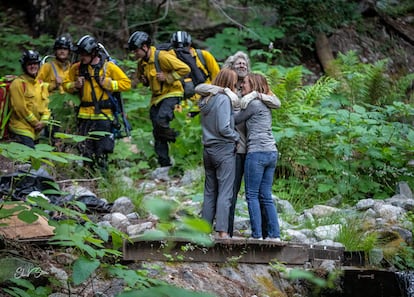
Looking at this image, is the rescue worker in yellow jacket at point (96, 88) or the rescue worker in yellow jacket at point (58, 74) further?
the rescue worker in yellow jacket at point (58, 74)

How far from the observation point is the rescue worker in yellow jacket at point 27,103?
27.2ft

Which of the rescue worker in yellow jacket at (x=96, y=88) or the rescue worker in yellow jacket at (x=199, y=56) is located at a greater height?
the rescue worker in yellow jacket at (x=199, y=56)

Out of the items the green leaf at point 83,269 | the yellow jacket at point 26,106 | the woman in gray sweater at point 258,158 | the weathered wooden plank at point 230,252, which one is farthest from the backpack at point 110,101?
the green leaf at point 83,269

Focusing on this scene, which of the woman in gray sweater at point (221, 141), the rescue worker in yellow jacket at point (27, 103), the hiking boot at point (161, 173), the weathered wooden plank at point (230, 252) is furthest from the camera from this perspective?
the hiking boot at point (161, 173)

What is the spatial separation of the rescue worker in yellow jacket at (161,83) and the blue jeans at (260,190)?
2617 mm

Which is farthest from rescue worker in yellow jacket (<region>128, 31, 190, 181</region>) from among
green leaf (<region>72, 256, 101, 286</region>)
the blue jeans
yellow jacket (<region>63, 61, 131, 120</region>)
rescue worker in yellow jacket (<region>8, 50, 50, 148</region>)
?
green leaf (<region>72, 256, 101, 286</region>)

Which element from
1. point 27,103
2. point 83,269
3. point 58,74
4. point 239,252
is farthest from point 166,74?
point 83,269

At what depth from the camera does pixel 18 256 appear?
496cm

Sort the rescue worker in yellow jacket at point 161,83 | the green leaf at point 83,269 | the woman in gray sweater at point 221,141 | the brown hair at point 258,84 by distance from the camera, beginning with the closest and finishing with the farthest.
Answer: the green leaf at point 83,269, the woman in gray sweater at point 221,141, the brown hair at point 258,84, the rescue worker in yellow jacket at point 161,83

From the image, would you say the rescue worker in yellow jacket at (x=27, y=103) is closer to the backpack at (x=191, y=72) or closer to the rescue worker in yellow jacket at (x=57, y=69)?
the rescue worker in yellow jacket at (x=57, y=69)

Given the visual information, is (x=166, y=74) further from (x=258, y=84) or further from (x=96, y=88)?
(x=258, y=84)

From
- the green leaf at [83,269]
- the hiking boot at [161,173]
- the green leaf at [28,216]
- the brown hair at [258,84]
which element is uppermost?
the brown hair at [258,84]

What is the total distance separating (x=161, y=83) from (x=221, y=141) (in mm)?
2735

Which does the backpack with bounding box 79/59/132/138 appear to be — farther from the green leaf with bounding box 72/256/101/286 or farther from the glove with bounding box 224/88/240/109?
the green leaf with bounding box 72/256/101/286
